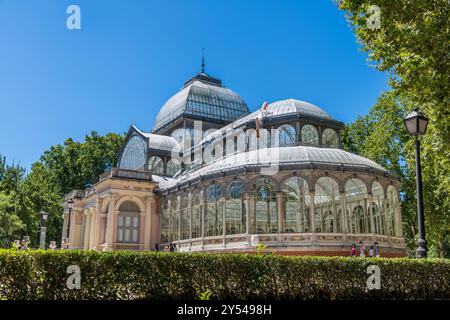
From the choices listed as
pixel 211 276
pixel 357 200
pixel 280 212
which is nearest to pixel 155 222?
pixel 280 212

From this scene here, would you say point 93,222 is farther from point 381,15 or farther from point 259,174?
point 381,15

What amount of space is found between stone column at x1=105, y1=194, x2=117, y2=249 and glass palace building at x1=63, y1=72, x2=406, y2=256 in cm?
8

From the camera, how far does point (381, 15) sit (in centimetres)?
1572

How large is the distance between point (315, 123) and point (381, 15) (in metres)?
19.7

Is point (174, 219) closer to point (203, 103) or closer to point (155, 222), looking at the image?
point (155, 222)

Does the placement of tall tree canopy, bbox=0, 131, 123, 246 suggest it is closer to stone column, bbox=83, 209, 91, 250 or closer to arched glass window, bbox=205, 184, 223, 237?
stone column, bbox=83, 209, 91, 250

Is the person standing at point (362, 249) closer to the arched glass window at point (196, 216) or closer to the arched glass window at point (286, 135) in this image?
the arched glass window at point (286, 135)

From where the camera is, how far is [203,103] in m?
50.5

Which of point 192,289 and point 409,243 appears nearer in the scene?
point 192,289

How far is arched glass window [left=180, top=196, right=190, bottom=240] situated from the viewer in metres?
34.7

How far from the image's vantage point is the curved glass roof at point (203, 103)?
49.8 meters

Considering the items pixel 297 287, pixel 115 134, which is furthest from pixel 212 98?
pixel 297 287

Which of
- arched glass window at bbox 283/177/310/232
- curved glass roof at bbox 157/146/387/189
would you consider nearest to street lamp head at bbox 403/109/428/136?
arched glass window at bbox 283/177/310/232
